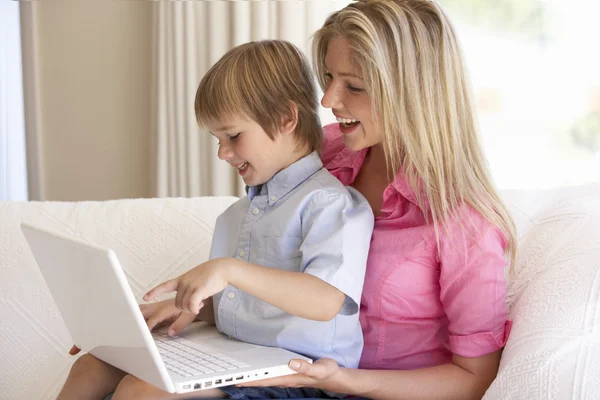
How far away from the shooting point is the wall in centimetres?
319

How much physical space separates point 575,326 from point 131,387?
0.66 metres

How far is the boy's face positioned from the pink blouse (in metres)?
0.20

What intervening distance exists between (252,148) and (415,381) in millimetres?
482

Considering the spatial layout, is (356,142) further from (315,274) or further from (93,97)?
(93,97)

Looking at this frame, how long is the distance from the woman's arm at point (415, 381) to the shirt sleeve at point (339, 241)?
0.36 ft

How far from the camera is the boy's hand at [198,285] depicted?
1.11 meters

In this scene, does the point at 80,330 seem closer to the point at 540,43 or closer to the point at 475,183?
the point at 475,183

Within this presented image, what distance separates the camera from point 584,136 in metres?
3.24

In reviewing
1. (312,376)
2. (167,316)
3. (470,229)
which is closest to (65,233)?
(167,316)

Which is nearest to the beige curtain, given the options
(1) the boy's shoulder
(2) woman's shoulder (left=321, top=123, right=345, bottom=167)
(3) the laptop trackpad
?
(2) woman's shoulder (left=321, top=123, right=345, bottom=167)

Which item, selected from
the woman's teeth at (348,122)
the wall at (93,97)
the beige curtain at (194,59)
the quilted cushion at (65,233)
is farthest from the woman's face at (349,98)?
the wall at (93,97)

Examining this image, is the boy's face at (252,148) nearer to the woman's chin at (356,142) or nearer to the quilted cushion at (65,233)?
the woman's chin at (356,142)

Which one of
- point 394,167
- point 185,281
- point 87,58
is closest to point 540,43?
point 87,58

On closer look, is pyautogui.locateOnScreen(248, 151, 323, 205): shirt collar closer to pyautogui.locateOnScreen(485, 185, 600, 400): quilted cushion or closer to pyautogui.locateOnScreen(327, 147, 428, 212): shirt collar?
pyautogui.locateOnScreen(327, 147, 428, 212): shirt collar
